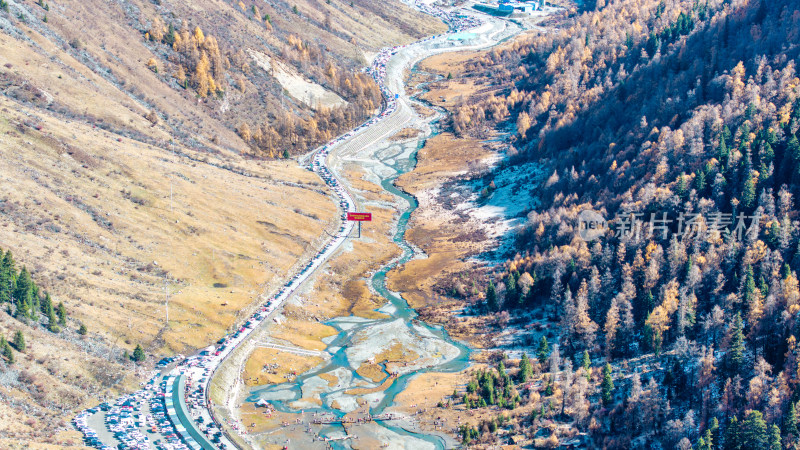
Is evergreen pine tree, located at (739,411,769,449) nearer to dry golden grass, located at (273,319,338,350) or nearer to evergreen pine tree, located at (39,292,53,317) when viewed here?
dry golden grass, located at (273,319,338,350)

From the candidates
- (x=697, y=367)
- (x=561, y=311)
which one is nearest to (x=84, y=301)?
(x=561, y=311)

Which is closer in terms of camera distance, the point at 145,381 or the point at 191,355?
the point at 145,381

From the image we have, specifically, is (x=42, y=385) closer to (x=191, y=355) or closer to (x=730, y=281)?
(x=191, y=355)

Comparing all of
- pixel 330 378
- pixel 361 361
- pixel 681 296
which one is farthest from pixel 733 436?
pixel 330 378

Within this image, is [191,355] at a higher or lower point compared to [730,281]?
lower

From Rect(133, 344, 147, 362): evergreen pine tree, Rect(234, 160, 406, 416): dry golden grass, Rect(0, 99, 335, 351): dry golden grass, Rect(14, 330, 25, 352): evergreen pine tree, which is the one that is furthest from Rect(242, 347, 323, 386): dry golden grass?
Rect(14, 330, 25, 352): evergreen pine tree

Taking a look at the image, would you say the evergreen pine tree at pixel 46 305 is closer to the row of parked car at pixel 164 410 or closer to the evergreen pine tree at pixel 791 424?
the row of parked car at pixel 164 410
